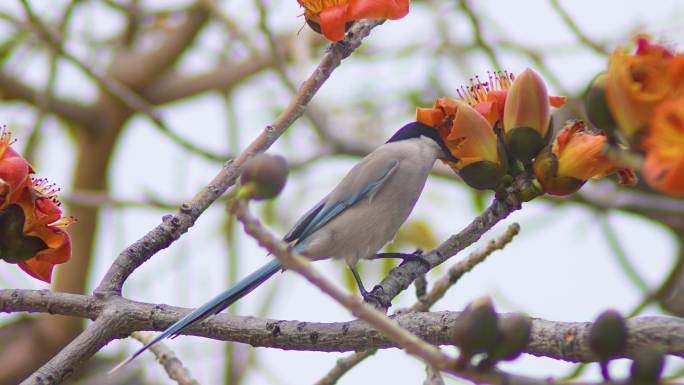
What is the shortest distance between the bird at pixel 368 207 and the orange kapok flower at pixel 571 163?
2.60 ft

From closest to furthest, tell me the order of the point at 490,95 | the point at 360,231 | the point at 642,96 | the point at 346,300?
the point at 346,300, the point at 642,96, the point at 490,95, the point at 360,231

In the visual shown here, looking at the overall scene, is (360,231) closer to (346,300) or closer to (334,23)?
(334,23)

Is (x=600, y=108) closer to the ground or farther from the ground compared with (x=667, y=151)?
farther from the ground

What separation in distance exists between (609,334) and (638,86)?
0.33 m

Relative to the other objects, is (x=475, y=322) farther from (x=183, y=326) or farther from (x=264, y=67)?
(x=264, y=67)

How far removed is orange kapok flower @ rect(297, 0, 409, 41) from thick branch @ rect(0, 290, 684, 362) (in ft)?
1.90

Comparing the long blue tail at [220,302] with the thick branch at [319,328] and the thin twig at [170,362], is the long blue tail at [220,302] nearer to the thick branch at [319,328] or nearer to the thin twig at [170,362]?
the thick branch at [319,328]

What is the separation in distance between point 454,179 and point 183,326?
2896 millimetres

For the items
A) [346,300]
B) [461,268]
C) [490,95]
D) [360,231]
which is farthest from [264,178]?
[360,231]

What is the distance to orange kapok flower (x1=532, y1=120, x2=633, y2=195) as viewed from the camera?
1.73m

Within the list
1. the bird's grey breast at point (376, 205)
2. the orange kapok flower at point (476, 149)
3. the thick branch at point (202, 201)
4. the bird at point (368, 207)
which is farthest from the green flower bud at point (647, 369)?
the bird's grey breast at point (376, 205)

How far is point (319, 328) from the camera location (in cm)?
158

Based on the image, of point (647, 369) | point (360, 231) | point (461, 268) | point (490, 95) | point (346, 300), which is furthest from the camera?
point (360, 231)

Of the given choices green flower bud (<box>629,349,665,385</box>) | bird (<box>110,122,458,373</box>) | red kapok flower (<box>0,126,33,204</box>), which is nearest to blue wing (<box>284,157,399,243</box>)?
bird (<box>110,122,458,373</box>)
